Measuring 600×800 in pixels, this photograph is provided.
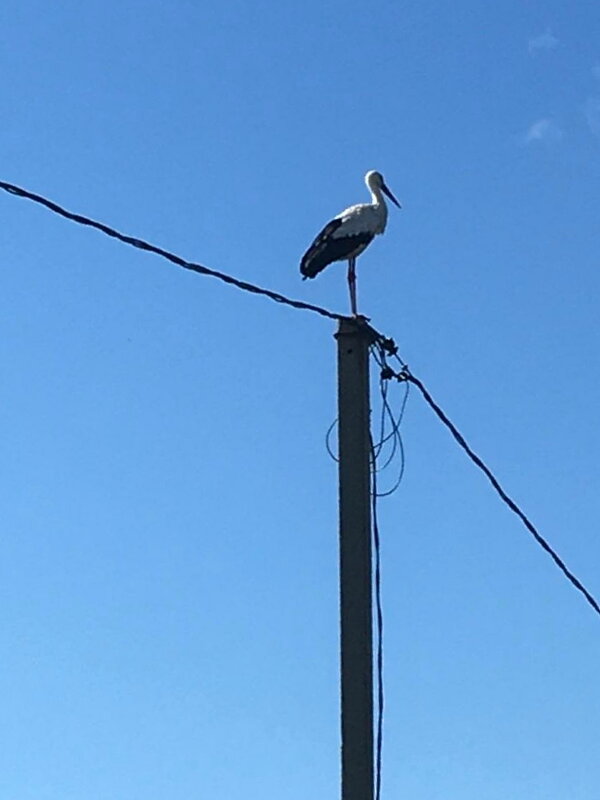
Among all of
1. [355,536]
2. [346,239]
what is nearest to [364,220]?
[346,239]

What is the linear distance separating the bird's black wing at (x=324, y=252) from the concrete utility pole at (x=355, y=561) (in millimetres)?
4566

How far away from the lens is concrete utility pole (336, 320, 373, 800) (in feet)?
22.2

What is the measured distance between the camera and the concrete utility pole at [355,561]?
677 centimetres

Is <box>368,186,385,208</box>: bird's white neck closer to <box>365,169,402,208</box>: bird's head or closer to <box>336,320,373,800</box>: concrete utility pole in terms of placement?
<box>365,169,402,208</box>: bird's head

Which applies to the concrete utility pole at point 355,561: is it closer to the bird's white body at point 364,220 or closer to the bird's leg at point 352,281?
the bird's leg at point 352,281

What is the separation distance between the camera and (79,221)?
6598mm

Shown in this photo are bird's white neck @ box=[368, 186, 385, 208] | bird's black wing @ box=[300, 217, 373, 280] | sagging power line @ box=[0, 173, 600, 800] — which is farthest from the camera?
bird's white neck @ box=[368, 186, 385, 208]

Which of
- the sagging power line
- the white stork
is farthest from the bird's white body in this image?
the sagging power line

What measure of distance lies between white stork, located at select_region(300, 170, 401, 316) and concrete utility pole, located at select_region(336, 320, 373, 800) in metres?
3.71

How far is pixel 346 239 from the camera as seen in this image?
1230 centimetres

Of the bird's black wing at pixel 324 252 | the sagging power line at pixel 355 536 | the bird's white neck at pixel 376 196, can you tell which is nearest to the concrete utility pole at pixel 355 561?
the sagging power line at pixel 355 536

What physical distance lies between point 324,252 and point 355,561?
522cm

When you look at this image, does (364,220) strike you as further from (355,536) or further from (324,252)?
(355,536)

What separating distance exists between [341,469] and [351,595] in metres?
0.49
